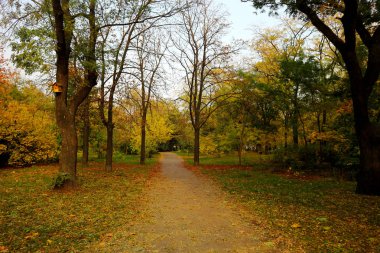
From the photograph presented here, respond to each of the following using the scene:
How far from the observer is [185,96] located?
26.3 metres

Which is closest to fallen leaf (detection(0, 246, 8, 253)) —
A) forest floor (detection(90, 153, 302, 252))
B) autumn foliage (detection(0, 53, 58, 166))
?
forest floor (detection(90, 153, 302, 252))

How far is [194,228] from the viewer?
575cm

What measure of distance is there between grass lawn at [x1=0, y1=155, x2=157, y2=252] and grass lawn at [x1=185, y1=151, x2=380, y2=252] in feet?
11.4

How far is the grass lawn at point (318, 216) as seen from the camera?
4.88 meters

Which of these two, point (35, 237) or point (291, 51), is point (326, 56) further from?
point (35, 237)

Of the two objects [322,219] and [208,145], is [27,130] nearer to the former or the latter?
[208,145]

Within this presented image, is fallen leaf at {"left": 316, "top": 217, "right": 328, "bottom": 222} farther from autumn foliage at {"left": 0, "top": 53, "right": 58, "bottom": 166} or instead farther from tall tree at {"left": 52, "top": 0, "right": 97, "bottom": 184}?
autumn foliage at {"left": 0, "top": 53, "right": 58, "bottom": 166}

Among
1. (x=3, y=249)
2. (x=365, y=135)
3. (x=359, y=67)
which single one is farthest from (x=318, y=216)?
(x=3, y=249)

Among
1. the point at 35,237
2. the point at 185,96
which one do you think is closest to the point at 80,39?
the point at 35,237

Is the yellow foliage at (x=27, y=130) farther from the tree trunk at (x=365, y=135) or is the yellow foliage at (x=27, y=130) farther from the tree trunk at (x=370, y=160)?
the tree trunk at (x=370, y=160)

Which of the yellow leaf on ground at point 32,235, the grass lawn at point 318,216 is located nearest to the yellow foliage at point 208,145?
the grass lawn at point 318,216

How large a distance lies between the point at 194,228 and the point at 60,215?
3.41 meters

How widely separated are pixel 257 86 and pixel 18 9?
14.6 metres

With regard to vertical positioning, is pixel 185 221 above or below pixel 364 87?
below
